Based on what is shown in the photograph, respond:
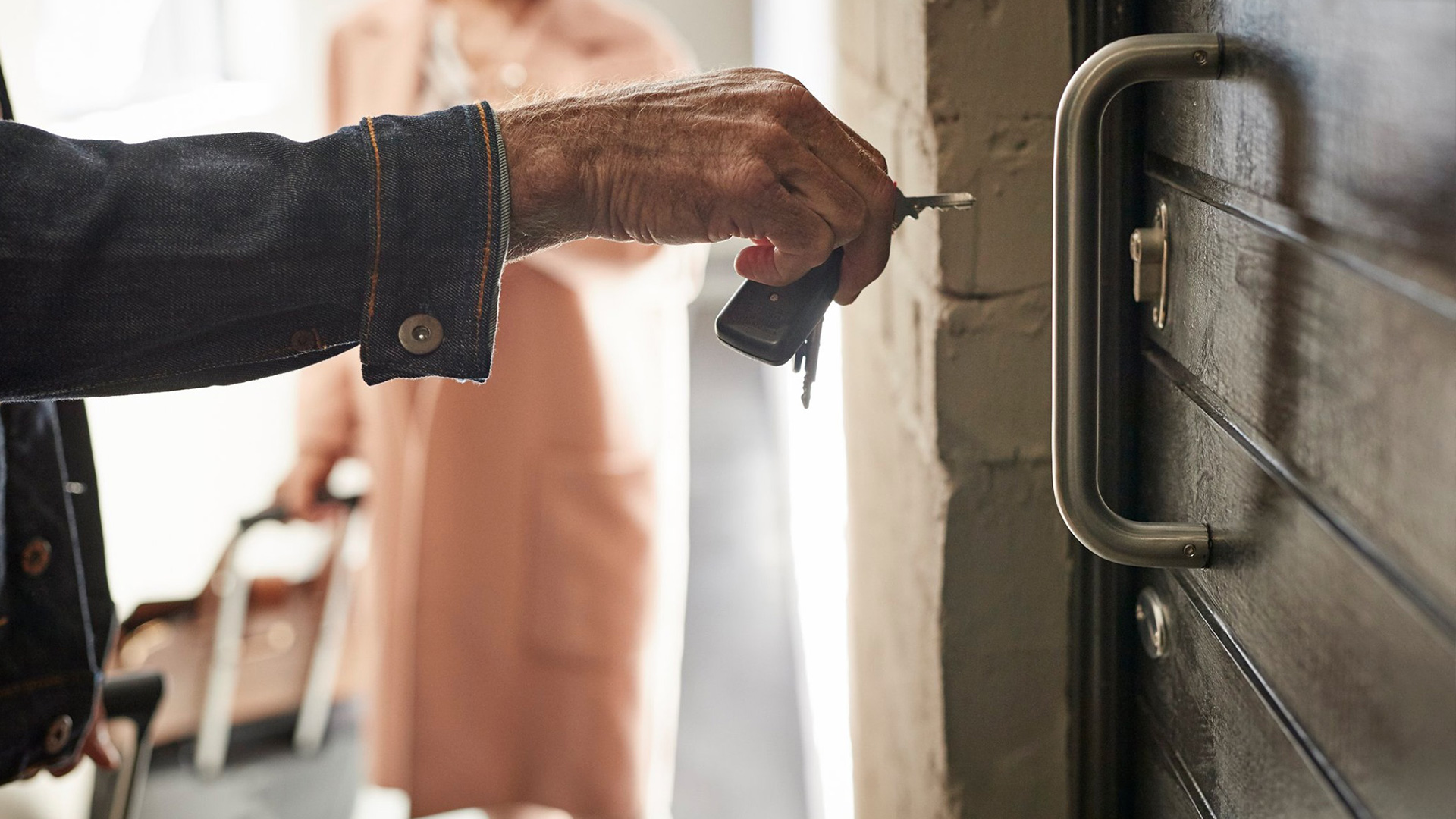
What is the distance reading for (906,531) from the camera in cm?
88

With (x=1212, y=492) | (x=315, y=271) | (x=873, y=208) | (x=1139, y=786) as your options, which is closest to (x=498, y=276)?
(x=315, y=271)

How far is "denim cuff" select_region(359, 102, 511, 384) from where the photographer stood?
1.93 feet

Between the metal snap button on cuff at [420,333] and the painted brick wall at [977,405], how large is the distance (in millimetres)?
309

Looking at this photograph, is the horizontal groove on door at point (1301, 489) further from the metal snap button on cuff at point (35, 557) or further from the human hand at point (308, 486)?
the human hand at point (308, 486)

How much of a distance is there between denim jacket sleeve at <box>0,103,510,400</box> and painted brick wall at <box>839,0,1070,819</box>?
283 mm

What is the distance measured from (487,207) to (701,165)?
113 millimetres

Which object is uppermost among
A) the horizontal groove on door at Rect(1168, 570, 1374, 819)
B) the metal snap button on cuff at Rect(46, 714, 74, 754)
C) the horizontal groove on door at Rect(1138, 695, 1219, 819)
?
the horizontal groove on door at Rect(1168, 570, 1374, 819)

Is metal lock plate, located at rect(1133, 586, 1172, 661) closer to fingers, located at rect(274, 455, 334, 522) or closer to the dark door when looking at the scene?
the dark door

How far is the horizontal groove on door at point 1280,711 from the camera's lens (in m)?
0.41

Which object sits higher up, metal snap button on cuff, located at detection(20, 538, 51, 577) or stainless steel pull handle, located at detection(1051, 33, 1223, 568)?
stainless steel pull handle, located at detection(1051, 33, 1223, 568)

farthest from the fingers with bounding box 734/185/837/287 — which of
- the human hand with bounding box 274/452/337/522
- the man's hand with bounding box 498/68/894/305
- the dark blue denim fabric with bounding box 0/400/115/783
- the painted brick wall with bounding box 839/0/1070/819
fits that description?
the human hand with bounding box 274/452/337/522

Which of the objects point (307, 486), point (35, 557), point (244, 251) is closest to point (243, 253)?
point (244, 251)

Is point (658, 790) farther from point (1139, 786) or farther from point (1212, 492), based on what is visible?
point (1212, 492)

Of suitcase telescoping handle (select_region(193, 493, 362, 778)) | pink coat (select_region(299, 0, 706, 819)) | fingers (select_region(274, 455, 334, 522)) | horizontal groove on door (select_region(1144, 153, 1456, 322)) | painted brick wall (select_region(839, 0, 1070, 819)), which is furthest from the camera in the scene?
suitcase telescoping handle (select_region(193, 493, 362, 778))
